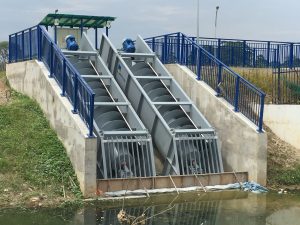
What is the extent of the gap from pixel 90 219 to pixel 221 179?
13.6 feet

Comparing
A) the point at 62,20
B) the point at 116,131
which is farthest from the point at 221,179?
A: the point at 62,20

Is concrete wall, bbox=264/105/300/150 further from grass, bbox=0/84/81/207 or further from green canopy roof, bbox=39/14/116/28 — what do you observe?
green canopy roof, bbox=39/14/116/28

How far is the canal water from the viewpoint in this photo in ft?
28.1

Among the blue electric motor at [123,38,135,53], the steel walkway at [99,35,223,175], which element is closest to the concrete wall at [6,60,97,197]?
the steel walkway at [99,35,223,175]

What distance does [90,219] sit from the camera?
8664mm

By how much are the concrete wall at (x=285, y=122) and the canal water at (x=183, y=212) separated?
11.7 ft

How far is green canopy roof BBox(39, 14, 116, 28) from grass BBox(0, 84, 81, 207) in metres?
6.51

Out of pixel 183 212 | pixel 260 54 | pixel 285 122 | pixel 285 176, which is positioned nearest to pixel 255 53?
pixel 260 54

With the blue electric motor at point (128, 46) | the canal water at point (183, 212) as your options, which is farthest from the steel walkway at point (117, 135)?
the blue electric motor at point (128, 46)

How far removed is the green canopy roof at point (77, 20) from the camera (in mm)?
18641

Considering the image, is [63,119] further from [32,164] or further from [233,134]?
[233,134]

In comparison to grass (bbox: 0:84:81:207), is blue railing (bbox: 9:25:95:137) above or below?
above

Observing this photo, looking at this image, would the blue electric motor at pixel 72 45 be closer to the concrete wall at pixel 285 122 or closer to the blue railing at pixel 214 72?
the blue railing at pixel 214 72

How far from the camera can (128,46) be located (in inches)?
636
